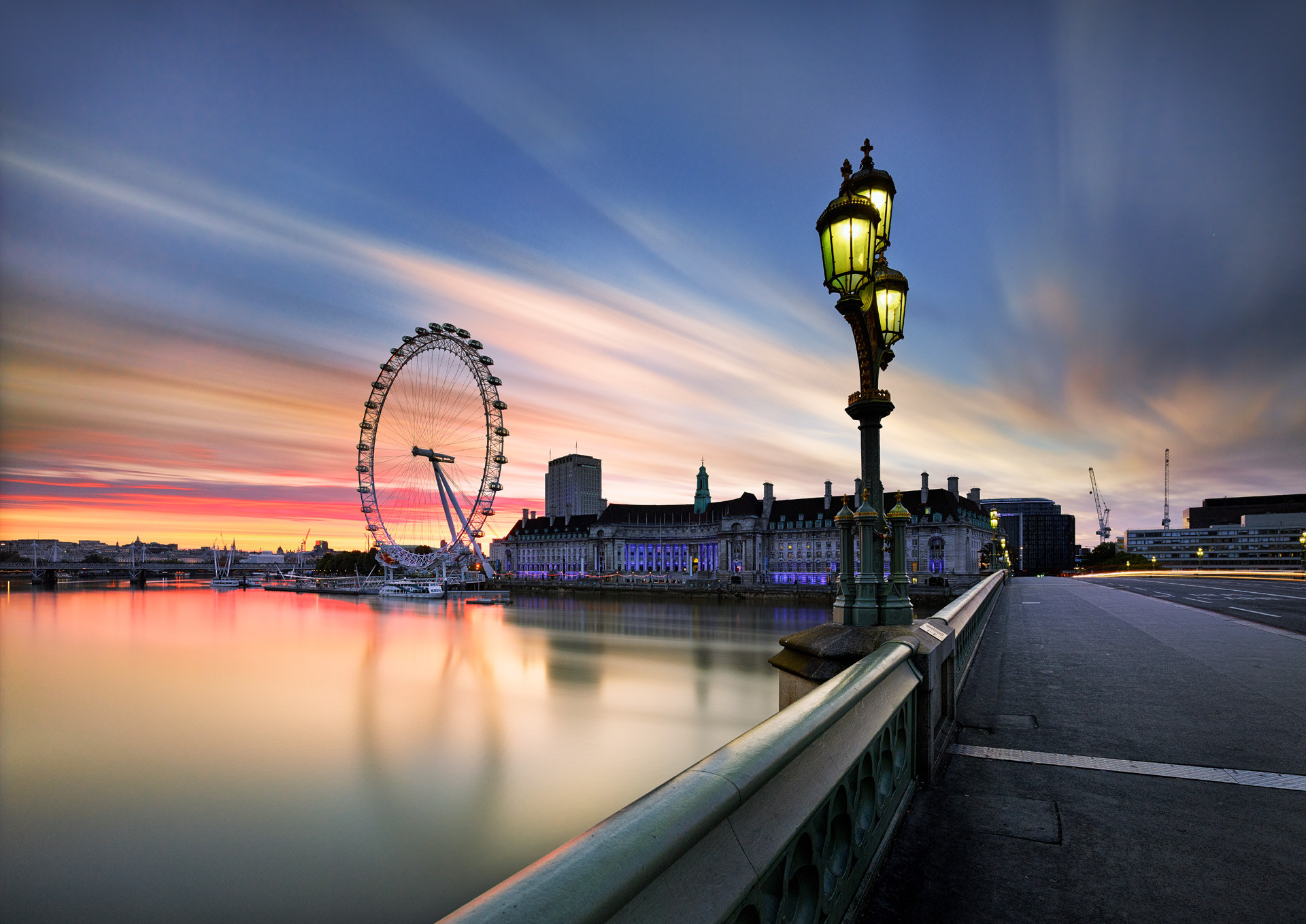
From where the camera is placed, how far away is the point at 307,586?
154 metres

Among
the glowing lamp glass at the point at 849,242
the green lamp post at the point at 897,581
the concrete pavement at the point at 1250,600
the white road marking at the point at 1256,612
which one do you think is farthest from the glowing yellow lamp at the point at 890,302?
the white road marking at the point at 1256,612

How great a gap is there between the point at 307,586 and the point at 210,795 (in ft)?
495

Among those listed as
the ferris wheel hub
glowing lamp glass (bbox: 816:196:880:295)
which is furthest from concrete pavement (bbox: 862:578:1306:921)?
the ferris wheel hub

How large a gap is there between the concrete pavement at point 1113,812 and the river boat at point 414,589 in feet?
356

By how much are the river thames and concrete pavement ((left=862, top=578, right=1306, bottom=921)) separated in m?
13.1

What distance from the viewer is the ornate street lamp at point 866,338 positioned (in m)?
6.98

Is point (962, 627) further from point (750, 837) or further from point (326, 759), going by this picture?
point (326, 759)

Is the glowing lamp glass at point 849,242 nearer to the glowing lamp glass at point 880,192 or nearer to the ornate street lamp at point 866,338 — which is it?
the ornate street lamp at point 866,338

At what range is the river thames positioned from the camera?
50.0ft

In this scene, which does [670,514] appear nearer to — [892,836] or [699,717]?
[699,717]

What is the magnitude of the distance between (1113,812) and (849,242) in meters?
5.47

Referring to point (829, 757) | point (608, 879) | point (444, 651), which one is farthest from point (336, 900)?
point (444, 651)

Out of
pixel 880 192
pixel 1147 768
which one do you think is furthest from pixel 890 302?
pixel 1147 768

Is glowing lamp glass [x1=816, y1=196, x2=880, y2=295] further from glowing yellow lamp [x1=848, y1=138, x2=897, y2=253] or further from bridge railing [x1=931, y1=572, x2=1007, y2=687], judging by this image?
bridge railing [x1=931, y1=572, x2=1007, y2=687]
